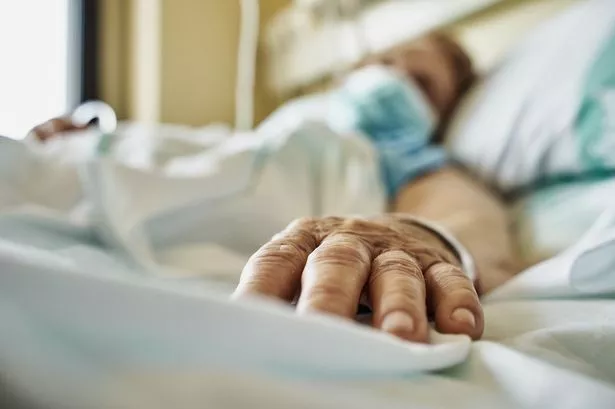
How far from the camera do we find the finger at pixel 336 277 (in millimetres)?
314

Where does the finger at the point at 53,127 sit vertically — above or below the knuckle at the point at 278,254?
above

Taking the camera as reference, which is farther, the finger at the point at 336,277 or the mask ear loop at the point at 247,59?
the mask ear loop at the point at 247,59

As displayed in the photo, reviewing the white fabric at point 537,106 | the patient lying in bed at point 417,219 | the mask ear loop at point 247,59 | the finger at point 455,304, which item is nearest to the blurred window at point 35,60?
the mask ear loop at point 247,59

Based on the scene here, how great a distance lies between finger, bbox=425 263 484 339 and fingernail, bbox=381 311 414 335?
0.04 m

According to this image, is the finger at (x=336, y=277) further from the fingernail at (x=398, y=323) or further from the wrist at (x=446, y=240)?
the wrist at (x=446, y=240)

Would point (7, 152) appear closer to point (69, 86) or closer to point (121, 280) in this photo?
point (121, 280)

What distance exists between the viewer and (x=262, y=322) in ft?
0.81

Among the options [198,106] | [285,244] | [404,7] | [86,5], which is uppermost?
[86,5]

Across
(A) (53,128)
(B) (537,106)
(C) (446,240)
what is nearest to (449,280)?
(C) (446,240)

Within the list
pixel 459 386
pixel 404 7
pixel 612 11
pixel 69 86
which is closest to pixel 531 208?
pixel 612 11

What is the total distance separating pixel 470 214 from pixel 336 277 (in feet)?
1.39

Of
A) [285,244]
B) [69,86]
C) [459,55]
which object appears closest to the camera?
[285,244]

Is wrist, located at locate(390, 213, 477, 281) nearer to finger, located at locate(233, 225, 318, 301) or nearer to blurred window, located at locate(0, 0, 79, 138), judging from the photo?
finger, located at locate(233, 225, 318, 301)

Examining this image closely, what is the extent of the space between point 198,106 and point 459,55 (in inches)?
53.7
